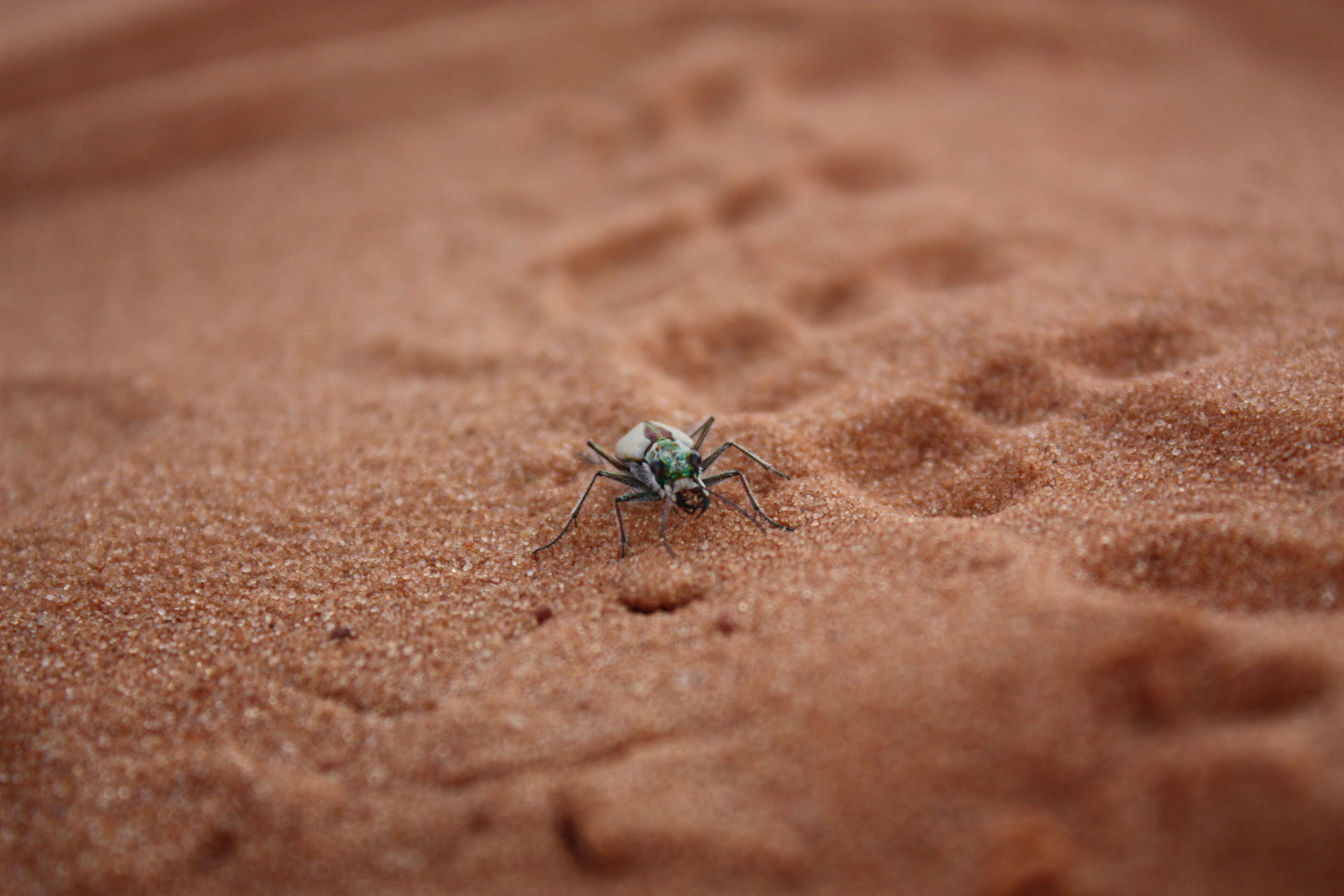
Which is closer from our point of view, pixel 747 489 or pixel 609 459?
pixel 747 489

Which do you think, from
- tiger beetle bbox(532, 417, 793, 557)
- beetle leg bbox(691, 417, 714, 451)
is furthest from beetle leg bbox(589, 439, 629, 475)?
Answer: beetle leg bbox(691, 417, 714, 451)

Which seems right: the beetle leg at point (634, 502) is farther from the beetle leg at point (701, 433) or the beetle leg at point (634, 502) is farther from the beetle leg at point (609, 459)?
the beetle leg at point (701, 433)

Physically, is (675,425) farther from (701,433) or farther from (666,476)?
(666,476)

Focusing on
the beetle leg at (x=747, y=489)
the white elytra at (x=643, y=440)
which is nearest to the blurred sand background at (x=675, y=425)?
the beetle leg at (x=747, y=489)

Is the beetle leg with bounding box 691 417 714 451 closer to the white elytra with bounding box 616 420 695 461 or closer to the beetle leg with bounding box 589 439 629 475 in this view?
the white elytra with bounding box 616 420 695 461

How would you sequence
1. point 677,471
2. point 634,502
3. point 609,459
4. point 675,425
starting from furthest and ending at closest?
point 675,425
point 609,459
point 634,502
point 677,471

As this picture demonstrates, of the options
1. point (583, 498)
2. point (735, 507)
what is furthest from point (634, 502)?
point (735, 507)
